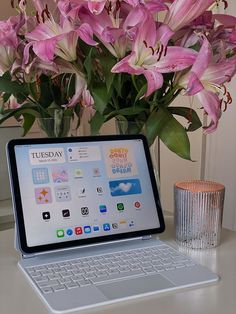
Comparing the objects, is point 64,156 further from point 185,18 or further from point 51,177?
point 185,18

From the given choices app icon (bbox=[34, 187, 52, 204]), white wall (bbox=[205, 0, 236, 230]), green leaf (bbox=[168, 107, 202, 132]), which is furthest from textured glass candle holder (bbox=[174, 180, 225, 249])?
white wall (bbox=[205, 0, 236, 230])

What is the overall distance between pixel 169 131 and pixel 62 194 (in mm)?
202

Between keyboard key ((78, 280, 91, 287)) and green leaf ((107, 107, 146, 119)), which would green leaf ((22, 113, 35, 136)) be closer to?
green leaf ((107, 107, 146, 119))

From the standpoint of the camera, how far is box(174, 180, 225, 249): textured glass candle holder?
27.1 inches

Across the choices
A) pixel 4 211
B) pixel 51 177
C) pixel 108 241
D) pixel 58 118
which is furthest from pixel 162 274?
pixel 4 211

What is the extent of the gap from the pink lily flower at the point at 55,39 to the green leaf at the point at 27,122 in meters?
0.15

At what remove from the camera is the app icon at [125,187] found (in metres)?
0.71

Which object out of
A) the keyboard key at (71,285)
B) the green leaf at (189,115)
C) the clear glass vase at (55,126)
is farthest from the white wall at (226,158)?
the keyboard key at (71,285)

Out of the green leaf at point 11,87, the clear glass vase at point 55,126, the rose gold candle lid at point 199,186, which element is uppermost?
the green leaf at point 11,87

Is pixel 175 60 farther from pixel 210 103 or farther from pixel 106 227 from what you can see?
pixel 106 227

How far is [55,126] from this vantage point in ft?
2.49

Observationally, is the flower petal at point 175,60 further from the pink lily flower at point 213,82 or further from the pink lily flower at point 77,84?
the pink lily flower at point 77,84

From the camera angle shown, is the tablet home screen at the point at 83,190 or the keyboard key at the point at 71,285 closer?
the keyboard key at the point at 71,285

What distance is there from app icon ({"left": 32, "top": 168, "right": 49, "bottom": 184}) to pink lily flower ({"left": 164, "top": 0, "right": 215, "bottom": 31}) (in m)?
0.30
